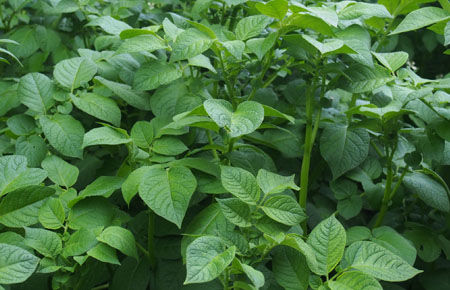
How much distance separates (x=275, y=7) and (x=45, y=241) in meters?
0.59

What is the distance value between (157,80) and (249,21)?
23 centimetres

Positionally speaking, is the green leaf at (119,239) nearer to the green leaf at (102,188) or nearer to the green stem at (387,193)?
the green leaf at (102,188)

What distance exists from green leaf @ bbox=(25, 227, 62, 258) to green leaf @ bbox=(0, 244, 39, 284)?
6cm

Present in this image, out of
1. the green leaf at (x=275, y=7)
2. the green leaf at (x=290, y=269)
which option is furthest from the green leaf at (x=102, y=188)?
the green leaf at (x=275, y=7)

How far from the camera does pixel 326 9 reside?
37.0 inches

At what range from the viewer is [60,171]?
3.16ft

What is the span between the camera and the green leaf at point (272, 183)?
83cm

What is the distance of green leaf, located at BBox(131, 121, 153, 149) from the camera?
959 mm

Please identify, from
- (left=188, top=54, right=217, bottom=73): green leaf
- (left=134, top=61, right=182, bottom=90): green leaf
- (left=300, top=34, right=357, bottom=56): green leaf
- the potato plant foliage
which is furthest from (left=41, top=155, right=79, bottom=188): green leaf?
(left=300, top=34, right=357, bottom=56): green leaf

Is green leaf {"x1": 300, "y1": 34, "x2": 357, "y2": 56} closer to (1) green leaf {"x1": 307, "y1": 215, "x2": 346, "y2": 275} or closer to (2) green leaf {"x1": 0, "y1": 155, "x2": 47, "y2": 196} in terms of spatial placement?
(1) green leaf {"x1": 307, "y1": 215, "x2": 346, "y2": 275}

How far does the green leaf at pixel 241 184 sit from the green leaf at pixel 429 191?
1.41 feet

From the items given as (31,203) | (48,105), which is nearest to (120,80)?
(48,105)

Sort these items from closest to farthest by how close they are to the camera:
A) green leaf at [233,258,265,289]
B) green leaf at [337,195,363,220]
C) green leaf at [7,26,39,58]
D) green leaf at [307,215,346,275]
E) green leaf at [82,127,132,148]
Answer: green leaf at [233,258,265,289]
green leaf at [307,215,346,275]
green leaf at [82,127,132,148]
green leaf at [337,195,363,220]
green leaf at [7,26,39,58]

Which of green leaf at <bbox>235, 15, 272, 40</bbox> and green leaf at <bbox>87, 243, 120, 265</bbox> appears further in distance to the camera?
green leaf at <bbox>235, 15, 272, 40</bbox>
